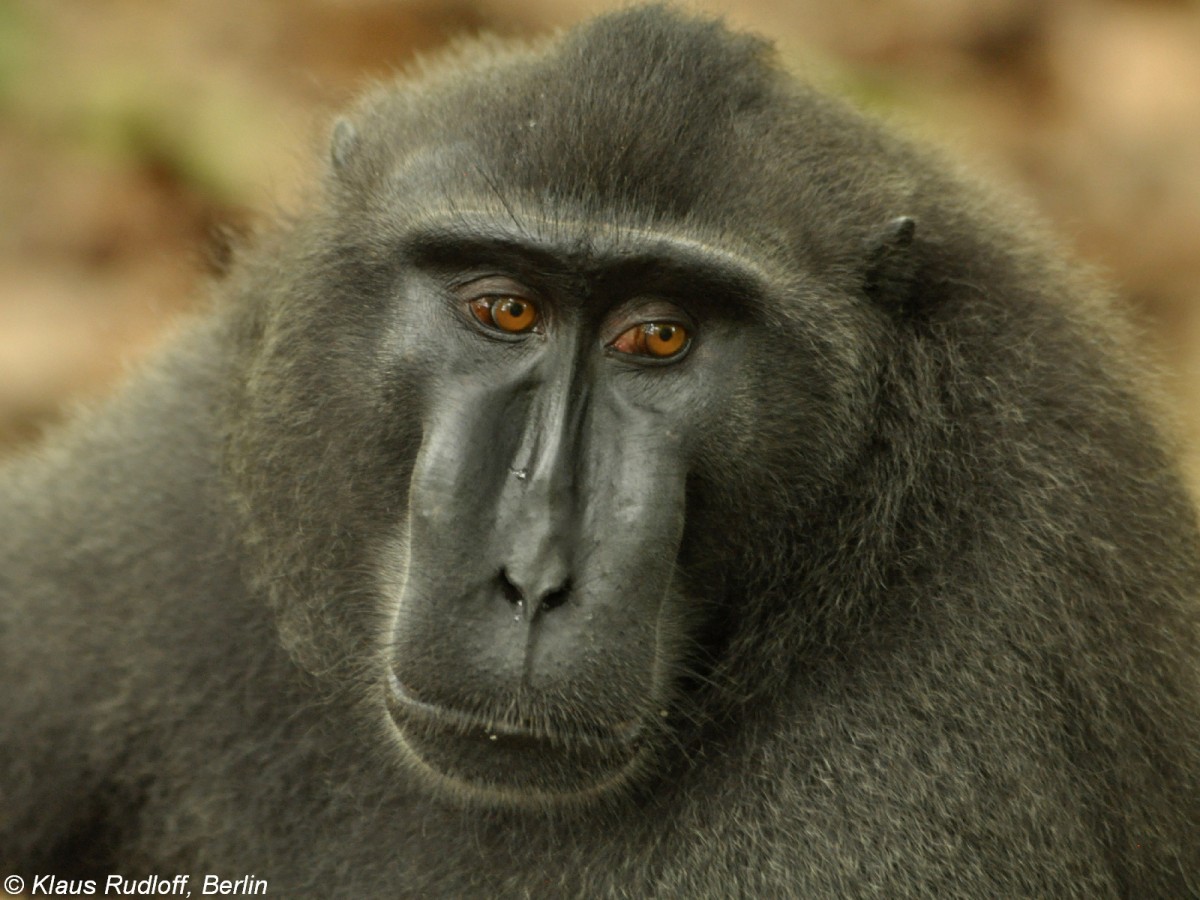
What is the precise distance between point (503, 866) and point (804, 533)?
4.19ft

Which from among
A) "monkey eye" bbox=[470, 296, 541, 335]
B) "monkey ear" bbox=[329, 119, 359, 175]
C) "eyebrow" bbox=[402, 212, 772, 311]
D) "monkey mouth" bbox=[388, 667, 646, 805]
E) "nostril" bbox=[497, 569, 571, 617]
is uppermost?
"monkey ear" bbox=[329, 119, 359, 175]

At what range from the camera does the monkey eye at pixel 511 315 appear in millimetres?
4375

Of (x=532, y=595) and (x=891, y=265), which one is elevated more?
(x=891, y=265)

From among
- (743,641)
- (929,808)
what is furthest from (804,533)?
(929,808)

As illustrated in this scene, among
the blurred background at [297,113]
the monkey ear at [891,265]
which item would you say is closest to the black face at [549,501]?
the monkey ear at [891,265]

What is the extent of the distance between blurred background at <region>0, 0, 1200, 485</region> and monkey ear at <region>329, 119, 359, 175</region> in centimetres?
474

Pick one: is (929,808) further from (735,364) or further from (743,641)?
(735,364)

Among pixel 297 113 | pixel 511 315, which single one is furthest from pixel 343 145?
A: pixel 297 113

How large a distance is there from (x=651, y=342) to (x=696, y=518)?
0.50m

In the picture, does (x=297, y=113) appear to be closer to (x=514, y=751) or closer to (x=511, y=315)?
(x=511, y=315)

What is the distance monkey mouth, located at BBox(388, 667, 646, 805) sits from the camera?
4090mm

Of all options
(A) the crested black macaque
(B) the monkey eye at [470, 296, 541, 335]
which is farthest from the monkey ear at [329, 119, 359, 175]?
(B) the monkey eye at [470, 296, 541, 335]

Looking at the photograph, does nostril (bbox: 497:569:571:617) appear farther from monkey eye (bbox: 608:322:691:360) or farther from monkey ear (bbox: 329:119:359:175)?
monkey ear (bbox: 329:119:359:175)

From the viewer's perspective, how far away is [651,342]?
14.3ft
